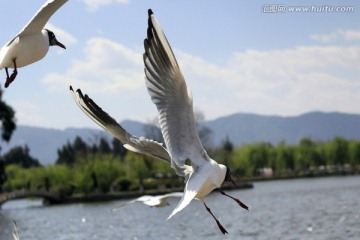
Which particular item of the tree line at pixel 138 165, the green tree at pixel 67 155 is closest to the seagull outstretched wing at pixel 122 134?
the tree line at pixel 138 165

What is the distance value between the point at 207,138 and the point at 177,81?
100 meters

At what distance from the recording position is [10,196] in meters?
59.2

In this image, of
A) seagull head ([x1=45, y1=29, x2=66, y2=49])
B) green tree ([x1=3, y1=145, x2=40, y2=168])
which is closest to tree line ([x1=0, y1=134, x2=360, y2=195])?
green tree ([x1=3, y1=145, x2=40, y2=168])

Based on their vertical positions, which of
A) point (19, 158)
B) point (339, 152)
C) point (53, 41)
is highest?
point (19, 158)

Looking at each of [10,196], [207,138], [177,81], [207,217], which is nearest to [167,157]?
[177,81]

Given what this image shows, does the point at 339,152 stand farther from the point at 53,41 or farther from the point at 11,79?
the point at 11,79

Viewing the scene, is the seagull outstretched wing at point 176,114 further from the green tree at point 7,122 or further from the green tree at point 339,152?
the green tree at point 339,152

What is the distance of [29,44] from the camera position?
524cm

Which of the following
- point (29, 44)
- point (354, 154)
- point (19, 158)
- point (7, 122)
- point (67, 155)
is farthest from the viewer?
point (67, 155)

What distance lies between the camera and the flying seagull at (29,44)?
5215 millimetres

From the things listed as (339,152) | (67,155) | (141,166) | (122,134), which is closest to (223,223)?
(122,134)

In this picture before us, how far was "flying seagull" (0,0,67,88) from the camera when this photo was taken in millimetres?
5215

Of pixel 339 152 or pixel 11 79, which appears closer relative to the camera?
pixel 11 79

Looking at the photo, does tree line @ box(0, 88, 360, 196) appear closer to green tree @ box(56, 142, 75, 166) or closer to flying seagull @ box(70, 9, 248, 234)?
green tree @ box(56, 142, 75, 166)
